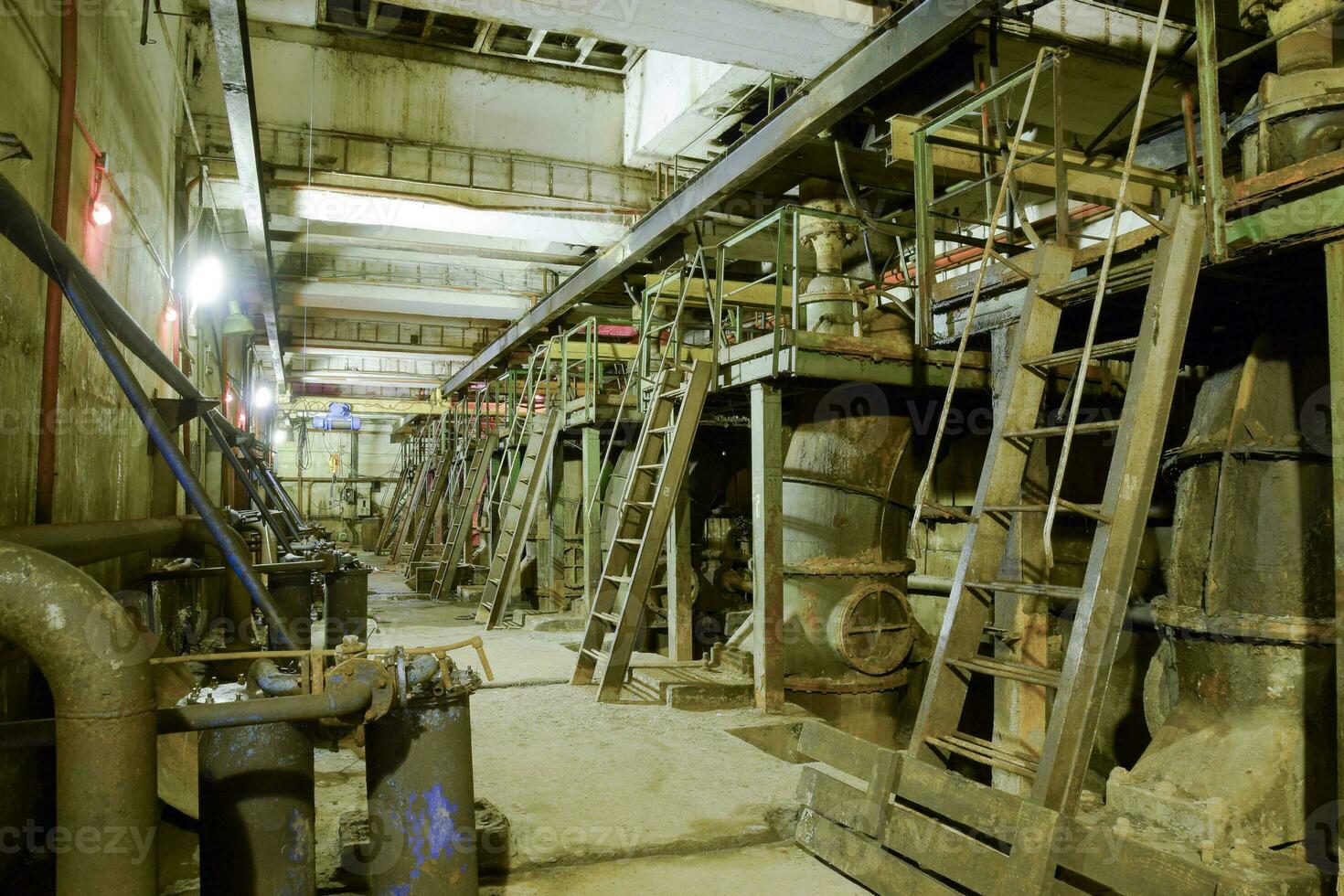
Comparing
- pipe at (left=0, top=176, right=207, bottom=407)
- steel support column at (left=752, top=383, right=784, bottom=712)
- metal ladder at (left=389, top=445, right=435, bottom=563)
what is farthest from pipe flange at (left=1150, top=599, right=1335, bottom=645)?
metal ladder at (left=389, top=445, right=435, bottom=563)

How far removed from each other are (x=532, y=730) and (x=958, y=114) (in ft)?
15.9

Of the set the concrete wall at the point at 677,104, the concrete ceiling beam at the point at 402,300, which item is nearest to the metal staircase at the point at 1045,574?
the concrete wall at the point at 677,104

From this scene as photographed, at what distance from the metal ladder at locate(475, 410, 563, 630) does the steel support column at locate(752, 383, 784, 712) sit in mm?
4798

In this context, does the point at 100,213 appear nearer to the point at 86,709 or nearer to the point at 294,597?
the point at 294,597

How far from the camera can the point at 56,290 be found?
3.70 metres

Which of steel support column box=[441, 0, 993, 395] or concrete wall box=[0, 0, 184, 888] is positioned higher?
steel support column box=[441, 0, 993, 395]

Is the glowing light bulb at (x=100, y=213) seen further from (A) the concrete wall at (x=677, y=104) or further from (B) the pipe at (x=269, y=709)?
(A) the concrete wall at (x=677, y=104)

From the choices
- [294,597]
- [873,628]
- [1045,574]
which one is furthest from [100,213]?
[873,628]

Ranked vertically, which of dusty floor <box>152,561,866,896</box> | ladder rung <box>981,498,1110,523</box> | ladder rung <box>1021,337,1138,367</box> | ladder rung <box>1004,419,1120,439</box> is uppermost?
ladder rung <box>1021,337,1138,367</box>

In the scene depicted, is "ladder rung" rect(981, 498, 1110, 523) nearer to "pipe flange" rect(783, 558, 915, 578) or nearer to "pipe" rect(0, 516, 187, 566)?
"pipe flange" rect(783, 558, 915, 578)

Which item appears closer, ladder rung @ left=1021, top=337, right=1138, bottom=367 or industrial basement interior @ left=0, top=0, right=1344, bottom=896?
industrial basement interior @ left=0, top=0, right=1344, bottom=896

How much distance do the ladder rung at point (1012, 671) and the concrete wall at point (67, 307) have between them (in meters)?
3.82

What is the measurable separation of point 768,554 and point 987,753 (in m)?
2.83

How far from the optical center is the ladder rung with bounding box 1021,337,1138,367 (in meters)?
4.02
